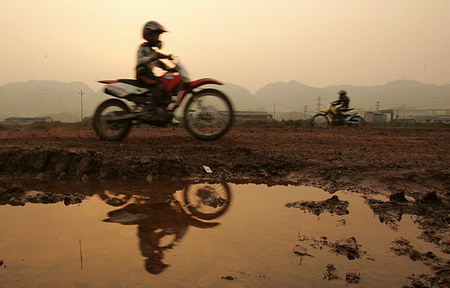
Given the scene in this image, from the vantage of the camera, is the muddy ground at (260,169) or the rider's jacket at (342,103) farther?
the rider's jacket at (342,103)

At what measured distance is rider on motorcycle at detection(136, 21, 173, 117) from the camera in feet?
19.7

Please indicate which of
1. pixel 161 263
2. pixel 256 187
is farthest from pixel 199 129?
pixel 161 263

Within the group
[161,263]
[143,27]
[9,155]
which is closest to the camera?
[161,263]

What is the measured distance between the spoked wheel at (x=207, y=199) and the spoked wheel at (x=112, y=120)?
2941 mm

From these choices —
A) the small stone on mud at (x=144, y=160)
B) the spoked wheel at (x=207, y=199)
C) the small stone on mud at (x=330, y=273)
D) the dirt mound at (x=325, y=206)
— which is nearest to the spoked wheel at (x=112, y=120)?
the small stone on mud at (x=144, y=160)

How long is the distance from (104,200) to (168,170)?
117 centimetres

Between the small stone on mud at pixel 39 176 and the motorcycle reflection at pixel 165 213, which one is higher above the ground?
the small stone on mud at pixel 39 176

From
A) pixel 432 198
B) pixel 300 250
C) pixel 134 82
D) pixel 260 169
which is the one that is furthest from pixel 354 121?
pixel 300 250

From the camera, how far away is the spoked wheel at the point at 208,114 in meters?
6.20

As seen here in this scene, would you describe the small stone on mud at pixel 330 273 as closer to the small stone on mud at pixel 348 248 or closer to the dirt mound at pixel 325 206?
the small stone on mud at pixel 348 248

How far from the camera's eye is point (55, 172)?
4.53 meters

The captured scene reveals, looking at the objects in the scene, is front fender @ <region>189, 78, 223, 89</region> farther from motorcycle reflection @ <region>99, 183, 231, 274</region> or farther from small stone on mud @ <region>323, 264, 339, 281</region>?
small stone on mud @ <region>323, 264, 339, 281</region>

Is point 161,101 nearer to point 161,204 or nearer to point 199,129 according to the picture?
point 199,129

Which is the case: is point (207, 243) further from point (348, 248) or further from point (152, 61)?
point (152, 61)
